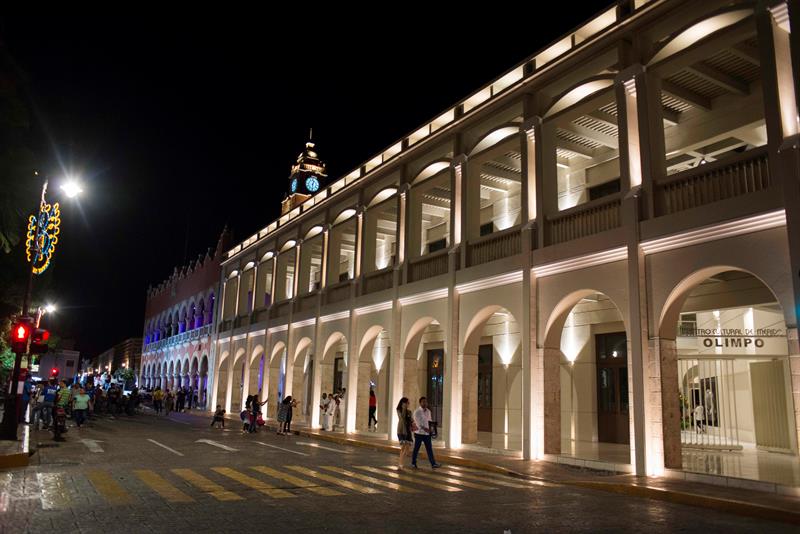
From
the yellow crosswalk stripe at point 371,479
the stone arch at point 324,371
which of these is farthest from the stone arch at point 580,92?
the stone arch at point 324,371

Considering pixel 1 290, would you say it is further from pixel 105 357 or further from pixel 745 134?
pixel 105 357

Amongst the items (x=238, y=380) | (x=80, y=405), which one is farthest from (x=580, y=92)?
(x=238, y=380)

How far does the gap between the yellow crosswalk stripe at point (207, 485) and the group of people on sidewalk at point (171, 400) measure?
2703 centimetres

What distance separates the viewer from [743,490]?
1060 centimetres

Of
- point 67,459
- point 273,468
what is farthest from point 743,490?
point 67,459

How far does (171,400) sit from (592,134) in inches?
1165

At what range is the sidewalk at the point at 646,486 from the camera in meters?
9.15

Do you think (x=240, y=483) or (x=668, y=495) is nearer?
(x=668, y=495)

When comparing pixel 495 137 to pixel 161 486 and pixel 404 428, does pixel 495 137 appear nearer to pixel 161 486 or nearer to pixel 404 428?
pixel 404 428

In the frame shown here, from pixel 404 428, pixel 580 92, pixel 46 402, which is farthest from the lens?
pixel 46 402

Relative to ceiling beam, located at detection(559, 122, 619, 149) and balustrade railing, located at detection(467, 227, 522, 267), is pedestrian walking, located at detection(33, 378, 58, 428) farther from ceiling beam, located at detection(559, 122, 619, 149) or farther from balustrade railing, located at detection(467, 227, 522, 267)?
ceiling beam, located at detection(559, 122, 619, 149)

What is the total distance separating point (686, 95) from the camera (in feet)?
53.7

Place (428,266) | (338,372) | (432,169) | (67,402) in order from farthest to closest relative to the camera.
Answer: (338,372) < (432,169) < (428,266) < (67,402)

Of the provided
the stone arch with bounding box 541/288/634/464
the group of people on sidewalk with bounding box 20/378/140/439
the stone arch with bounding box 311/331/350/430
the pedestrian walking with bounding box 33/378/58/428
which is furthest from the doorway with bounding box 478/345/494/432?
the pedestrian walking with bounding box 33/378/58/428
